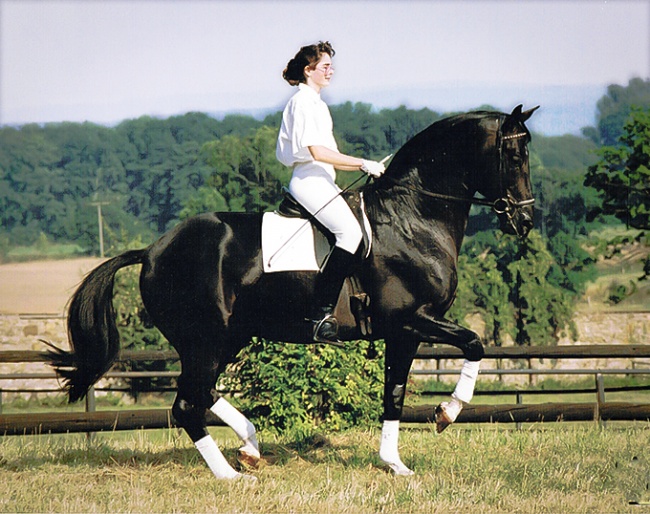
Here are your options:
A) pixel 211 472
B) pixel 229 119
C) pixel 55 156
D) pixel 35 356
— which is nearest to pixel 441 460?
pixel 211 472

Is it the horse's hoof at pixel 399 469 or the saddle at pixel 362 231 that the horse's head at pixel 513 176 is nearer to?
the saddle at pixel 362 231

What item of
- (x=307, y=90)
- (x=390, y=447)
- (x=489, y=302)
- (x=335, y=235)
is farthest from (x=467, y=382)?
(x=489, y=302)

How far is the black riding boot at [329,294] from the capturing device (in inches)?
231

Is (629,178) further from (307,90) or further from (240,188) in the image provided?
(240,188)

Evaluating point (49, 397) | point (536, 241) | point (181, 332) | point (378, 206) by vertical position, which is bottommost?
point (49, 397)

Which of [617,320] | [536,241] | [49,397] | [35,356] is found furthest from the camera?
[617,320]

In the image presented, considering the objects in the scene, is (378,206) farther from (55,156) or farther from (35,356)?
(55,156)

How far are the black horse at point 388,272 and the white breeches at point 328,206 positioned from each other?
0.29 m

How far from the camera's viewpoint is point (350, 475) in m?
6.20

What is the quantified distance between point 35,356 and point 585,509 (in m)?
4.74

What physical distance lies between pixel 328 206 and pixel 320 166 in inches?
12.4

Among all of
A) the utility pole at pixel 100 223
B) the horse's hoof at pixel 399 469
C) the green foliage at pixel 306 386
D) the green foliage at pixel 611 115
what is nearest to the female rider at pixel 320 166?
the horse's hoof at pixel 399 469

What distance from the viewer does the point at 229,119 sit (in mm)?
61031

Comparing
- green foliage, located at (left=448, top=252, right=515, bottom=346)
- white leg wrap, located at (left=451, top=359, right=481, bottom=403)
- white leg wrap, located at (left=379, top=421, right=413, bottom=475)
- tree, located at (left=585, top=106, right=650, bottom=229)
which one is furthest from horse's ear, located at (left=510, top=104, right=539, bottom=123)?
green foliage, located at (left=448, top=252, right=515, bottom=346)
